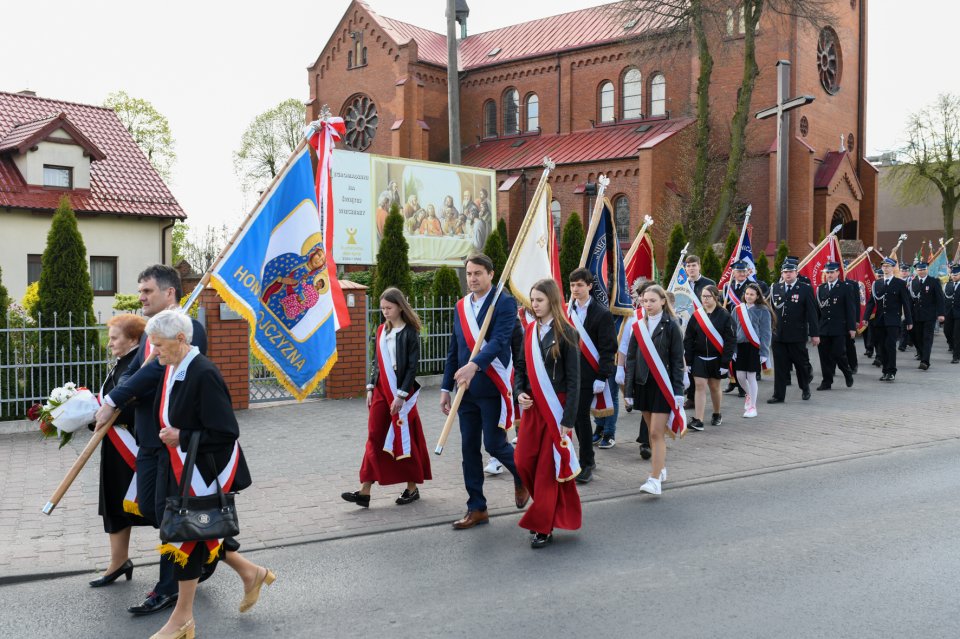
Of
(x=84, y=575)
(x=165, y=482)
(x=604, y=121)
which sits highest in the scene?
(x=604, y=121)

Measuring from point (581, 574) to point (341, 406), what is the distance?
8004 millimetres

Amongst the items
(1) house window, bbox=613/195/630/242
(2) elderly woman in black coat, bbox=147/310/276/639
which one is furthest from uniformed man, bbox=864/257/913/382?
(1) house window, bbox=613/195/630/242

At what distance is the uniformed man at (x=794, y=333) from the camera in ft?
44.0

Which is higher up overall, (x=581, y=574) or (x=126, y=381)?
(x=126, y=381)

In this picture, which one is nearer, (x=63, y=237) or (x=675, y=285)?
(x=63, y=237)

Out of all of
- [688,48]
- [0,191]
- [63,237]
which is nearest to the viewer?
[63,237]

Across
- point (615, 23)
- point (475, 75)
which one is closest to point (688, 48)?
point (615, 23)

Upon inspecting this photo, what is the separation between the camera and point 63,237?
12133 mm

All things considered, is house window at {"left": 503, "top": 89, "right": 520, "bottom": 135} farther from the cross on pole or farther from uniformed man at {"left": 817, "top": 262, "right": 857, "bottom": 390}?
uniformed man at {"left": 817, "top": 262, "right": 857, "bottom": 390}

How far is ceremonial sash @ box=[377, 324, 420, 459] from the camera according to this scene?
23.2 feet

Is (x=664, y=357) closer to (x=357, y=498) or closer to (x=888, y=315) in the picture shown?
(x=357, y=498)

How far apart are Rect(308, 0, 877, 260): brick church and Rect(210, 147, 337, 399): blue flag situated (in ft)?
81.1

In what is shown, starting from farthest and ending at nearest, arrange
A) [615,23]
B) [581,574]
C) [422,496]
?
[615,23] → [422,496] → [581,574]

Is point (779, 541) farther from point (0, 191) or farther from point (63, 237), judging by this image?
point (0, 191)
